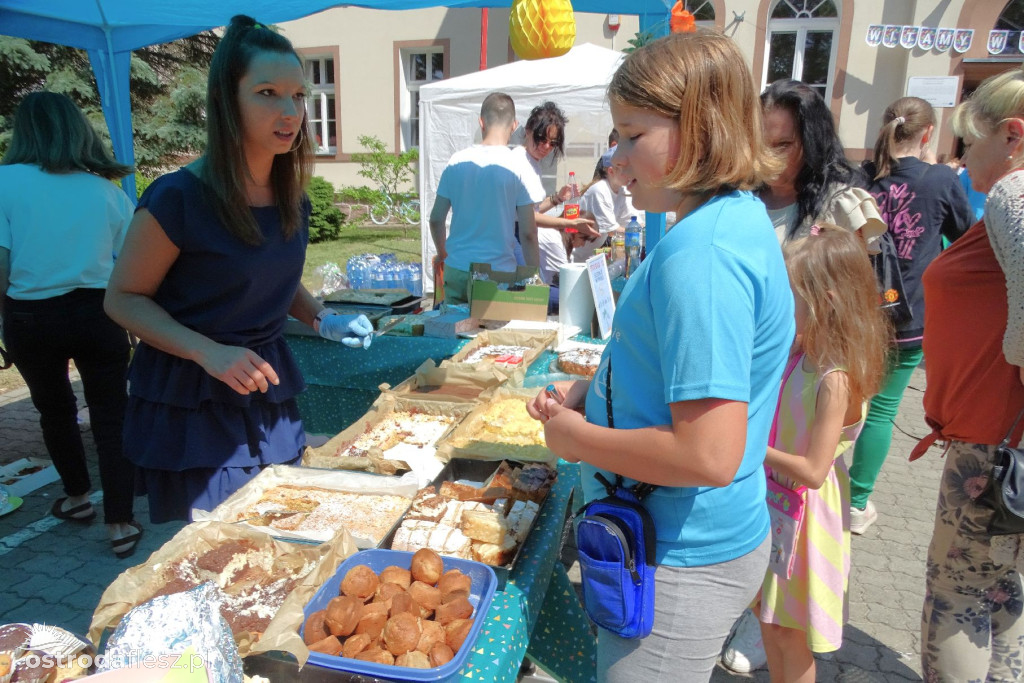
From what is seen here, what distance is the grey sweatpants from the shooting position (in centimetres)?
123

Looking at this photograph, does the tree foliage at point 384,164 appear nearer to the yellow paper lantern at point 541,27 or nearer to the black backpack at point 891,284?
the yellow paper lantern at point 541,27

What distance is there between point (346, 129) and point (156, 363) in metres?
15.4

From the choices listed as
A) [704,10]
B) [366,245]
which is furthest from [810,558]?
[704,10]

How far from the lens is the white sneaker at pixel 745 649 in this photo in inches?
105

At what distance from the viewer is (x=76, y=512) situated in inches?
147

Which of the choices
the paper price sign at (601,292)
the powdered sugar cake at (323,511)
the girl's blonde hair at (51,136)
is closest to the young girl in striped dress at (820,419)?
the powdered sugar cake at (323,511)

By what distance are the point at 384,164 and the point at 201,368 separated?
13962 mm

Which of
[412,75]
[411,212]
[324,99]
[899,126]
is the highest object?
[412,75]

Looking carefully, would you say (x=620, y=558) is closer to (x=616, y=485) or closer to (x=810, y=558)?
(x=616, y=485)

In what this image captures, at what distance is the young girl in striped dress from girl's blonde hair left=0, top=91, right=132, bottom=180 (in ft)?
10.7

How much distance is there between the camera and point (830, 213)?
2.72 meters

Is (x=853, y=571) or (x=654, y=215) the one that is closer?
(x=853, y=571)

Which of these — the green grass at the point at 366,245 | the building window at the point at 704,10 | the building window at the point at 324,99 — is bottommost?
the green grass at the point at 366,245

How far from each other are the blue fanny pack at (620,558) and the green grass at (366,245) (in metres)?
10.1
